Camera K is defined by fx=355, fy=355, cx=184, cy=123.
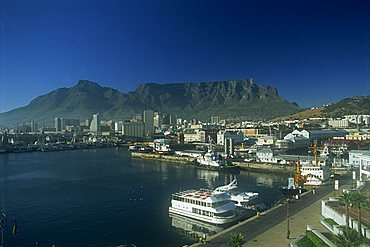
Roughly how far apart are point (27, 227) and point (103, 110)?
360 ft

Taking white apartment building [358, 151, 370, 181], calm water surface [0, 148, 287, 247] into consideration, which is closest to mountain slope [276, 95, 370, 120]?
calm water surface [0, 148, 287, 247]

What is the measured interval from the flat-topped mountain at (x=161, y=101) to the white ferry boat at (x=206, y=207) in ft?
237

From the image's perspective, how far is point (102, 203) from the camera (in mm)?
11180

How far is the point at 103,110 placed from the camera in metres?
116

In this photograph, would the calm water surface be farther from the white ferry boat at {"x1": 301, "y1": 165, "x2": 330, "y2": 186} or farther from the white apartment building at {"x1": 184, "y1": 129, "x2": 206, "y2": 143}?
the white apartment building at {"x1": 184, "y1": 129, "x2": 206, "y2": 143}

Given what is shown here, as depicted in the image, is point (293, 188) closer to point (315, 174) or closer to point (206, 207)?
point (315, 174)

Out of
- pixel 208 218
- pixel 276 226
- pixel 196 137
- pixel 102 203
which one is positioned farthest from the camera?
pixel 196 137

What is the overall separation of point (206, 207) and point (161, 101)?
115m

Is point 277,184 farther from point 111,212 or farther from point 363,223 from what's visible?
point 363,223

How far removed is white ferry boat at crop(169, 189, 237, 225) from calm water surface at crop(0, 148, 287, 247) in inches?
15.6

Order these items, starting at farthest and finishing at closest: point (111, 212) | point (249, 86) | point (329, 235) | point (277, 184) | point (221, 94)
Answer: point (221, 94), point (249, 86), point (277, 184), point (111, 212), point (329, 235)

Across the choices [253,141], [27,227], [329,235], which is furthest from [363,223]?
[253,141]

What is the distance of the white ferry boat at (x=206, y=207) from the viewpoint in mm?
8867

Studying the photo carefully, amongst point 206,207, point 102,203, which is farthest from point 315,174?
point 102,203
